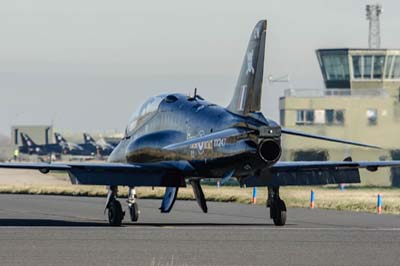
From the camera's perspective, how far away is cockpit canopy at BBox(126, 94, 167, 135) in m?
34.3


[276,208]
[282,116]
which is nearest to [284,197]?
[276,208]

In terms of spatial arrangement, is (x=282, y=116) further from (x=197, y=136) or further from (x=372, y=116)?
(x=197, y=136)

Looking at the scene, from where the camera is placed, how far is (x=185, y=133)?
31.9 metres

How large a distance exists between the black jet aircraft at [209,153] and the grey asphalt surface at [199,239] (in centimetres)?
123

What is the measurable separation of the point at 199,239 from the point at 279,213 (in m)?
6.93

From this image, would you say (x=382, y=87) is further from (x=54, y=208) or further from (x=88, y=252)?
(x=88, y=252)

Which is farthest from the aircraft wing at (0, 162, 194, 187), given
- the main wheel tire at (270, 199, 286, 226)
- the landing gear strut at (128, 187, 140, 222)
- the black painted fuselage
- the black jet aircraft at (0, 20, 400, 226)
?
the main wheel tire at (270, 199, 286, 226)

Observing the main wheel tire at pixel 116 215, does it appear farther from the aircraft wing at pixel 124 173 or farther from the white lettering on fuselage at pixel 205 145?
the white lettering on fuselage at pixel 205 145

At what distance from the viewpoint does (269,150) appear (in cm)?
2844

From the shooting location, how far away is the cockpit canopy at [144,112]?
34.3 metres

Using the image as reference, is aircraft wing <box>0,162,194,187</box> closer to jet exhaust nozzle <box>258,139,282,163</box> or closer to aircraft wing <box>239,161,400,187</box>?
aircraft wing <box>239,161,400,187</box>

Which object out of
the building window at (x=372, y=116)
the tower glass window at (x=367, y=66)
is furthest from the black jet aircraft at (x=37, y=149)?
the building window at (x=372, y=116)

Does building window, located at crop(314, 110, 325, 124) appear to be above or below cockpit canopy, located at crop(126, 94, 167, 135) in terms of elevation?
above

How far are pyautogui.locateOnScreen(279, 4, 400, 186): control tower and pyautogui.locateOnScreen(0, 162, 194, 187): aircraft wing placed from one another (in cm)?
4090
